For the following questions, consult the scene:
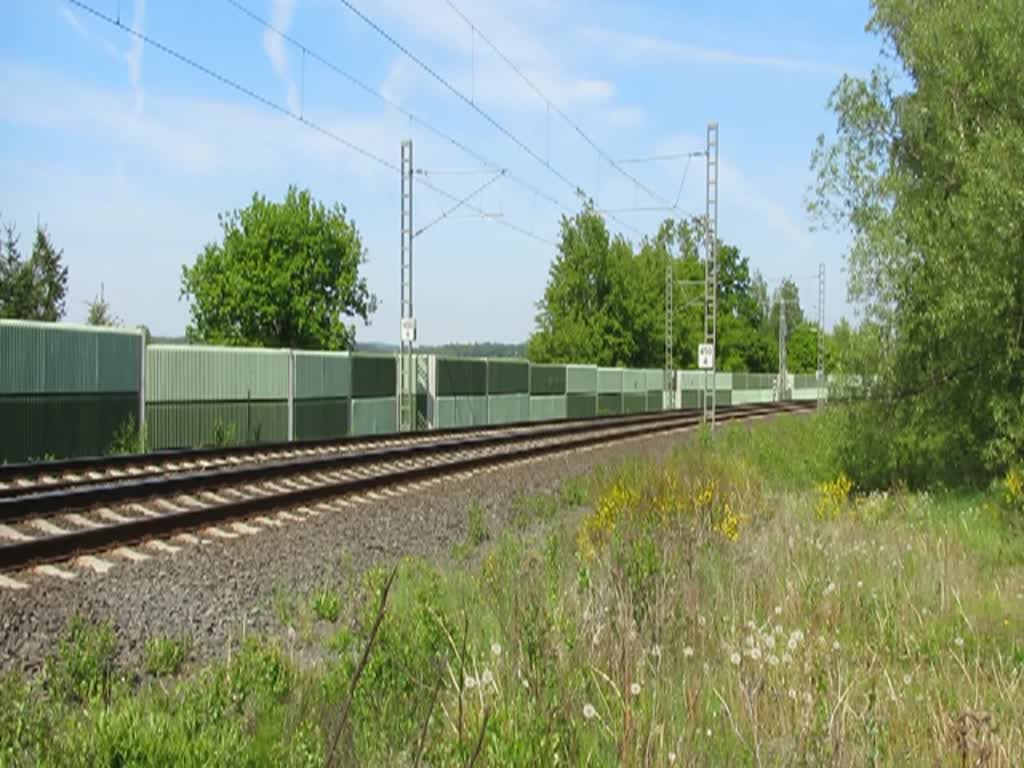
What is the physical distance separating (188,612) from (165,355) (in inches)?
646

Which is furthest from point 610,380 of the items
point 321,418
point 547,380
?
point 321,418

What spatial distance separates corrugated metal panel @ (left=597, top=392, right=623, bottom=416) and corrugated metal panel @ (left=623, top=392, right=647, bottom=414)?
2.49 ft

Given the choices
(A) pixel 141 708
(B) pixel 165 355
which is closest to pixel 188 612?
(A) pixel 141 708

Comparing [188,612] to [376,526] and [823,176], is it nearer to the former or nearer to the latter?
[376,526]

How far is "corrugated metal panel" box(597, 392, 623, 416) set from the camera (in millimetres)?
54250

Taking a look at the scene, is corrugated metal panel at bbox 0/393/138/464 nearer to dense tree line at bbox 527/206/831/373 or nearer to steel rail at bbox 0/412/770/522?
steel rail at bbox 0/412/770/522

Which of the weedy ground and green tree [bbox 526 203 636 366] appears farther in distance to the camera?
green tree [bbox 526 203 636 366]

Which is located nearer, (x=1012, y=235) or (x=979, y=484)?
(x=1012, y=235)

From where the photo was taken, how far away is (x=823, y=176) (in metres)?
19.1

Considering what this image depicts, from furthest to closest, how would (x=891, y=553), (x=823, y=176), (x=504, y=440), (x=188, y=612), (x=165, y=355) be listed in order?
(x=504, y=440) < (x=165, y=355) < (x=823, y=176) < (x=891, y=553) < (x=188, y=612)

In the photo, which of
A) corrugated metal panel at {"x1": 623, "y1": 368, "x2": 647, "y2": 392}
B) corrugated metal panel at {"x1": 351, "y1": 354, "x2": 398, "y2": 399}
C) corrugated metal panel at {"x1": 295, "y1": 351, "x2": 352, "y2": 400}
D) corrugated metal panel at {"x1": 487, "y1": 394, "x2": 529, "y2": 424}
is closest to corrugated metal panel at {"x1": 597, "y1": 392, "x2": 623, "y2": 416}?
corrugated metal panel at {"x1": 623, "y1": 368, "x2": 647, "y2": 392}

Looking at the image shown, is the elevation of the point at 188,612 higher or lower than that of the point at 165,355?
lower

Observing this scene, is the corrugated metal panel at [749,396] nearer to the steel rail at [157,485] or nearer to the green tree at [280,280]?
the green tree at [280,280]

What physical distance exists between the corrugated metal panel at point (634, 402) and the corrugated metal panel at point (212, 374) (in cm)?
3192
